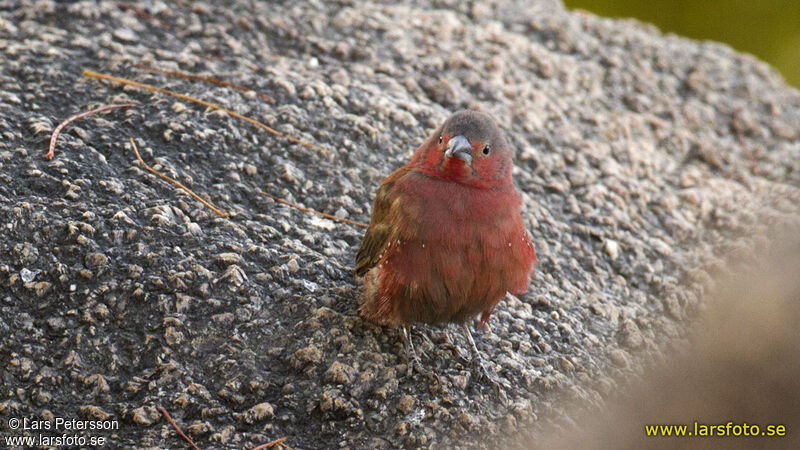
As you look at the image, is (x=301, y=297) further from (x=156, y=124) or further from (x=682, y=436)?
(x=682, y=436)

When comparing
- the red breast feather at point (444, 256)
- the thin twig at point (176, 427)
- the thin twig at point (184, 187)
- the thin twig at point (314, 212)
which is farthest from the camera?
the thin twig at point (314, 212)

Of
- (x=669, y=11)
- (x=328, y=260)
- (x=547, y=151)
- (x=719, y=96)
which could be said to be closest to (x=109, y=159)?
(x=328, y=260)

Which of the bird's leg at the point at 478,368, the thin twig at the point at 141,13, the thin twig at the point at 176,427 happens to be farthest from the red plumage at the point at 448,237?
the thin twig at the point at 141,13

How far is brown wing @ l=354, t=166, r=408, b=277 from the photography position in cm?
309

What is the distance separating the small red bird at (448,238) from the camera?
2.96 m

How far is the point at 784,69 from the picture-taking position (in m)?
7.44

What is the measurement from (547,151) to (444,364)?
5.03ft

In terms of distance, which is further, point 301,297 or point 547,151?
point 547,151

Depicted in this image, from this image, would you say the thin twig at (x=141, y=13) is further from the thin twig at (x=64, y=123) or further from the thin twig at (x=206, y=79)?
the thin twig at (x=64, y=123)

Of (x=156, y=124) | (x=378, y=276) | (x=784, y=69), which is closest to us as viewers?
(x=378, y=276)

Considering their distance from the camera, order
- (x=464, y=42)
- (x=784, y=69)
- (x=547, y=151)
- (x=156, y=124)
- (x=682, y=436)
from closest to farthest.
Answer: (x=682, y=436), (x=156, y=124), (x=547, y=151), (x=464, y=42), (x=784, y=69)

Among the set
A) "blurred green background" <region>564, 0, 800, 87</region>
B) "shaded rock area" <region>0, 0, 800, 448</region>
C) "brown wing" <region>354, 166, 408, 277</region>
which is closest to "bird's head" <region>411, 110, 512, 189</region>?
"brown wing" <region>354, 166, 408, 277</region>

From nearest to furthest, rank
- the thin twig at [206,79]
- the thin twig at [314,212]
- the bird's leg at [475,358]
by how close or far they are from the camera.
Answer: the bird's leg at [475,358] < the thin twig at [314,212] < the thin twig at [206,79]

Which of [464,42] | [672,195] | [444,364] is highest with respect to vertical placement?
[464,42]
